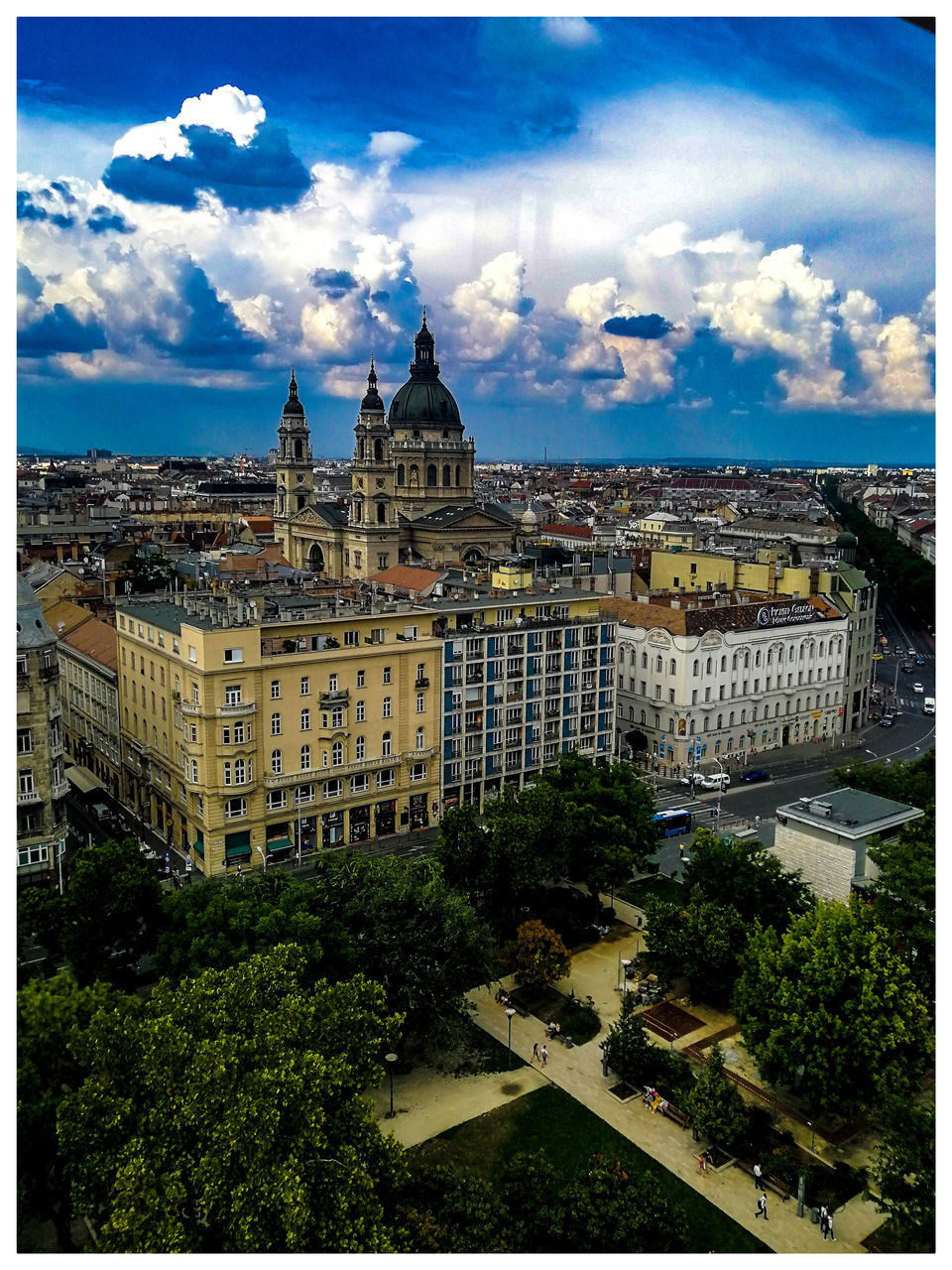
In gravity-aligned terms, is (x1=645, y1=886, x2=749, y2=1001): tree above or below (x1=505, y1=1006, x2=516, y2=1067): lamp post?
above

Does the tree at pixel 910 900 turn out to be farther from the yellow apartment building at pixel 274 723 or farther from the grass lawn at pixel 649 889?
the yellow apartment building at pixel 274 723

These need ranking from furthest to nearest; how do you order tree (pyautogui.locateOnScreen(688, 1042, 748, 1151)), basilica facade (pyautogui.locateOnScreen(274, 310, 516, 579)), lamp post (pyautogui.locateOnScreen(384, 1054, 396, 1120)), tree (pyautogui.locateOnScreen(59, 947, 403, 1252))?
basilica facade (pyautogui.locateOnScreen(274, 310, 516, 579)) < lamp post (pyautogui.locateOnScreen(384, 1054, 396, 1120)) < tree (pyautogui.locateOnScreen(688, 1042, 748, 1151)) < tree (pyautogui.locateOnScreen(59, 947, 403, 1252))

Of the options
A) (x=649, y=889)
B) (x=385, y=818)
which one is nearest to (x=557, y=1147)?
(x=649, y=889)

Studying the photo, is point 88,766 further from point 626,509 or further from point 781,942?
point 626,509

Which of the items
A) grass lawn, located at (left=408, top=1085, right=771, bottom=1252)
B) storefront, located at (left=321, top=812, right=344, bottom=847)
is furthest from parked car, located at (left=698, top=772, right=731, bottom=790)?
grass lawn, located at (left=408, top=1085, right=771, bottom=1252)

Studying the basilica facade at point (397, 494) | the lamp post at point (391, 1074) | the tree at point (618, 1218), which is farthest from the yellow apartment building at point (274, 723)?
the basilica facade at point (397, 494)

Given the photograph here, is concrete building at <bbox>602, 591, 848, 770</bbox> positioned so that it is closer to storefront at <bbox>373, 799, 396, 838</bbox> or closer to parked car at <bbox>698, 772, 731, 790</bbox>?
parked car at <bbox>698, 772, 731, 790</bbox>

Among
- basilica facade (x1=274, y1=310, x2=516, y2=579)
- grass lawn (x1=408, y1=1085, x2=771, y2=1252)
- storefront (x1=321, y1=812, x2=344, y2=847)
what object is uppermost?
basilica facade (x1=274, y1=310, x2=516, y2=579)
